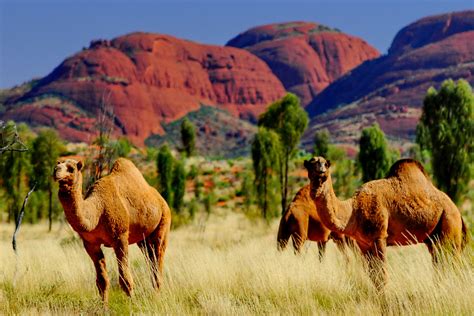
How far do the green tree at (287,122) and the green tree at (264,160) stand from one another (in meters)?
0.35

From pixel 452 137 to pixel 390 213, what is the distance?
728 inches

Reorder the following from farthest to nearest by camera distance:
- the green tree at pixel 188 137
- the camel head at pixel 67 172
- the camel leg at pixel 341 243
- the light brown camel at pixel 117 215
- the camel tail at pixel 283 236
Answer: the green tree at pixel 188 137
the camel tail at pixel 283 236
the camel leg at pixel 341 243
the light brown camel at pixel 117 215
the camel head at pixel 67 172

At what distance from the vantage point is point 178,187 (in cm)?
3366

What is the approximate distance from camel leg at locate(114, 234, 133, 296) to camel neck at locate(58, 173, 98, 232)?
445 millimetres

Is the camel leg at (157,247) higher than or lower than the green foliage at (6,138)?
lower

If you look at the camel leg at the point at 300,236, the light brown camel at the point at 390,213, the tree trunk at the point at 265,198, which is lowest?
the tree trunk at the point at 265,198

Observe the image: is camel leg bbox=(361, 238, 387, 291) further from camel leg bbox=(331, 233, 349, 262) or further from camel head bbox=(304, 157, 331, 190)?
camel leg bbox=(331, 233, 349, 262)

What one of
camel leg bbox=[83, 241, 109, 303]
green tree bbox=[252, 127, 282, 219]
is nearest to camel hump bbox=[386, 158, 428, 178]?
camel leg bbox=[83, 241, 109, 303]

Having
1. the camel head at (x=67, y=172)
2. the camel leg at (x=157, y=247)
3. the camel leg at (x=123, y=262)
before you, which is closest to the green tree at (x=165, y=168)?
the camel leg at (x=157, y=247)

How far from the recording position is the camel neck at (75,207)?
6.19 metres

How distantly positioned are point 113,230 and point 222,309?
1526mm

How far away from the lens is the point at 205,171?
189ft

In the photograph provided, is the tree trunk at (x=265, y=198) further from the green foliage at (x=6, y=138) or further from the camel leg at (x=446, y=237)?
the camel leg at (x=446, y=237)

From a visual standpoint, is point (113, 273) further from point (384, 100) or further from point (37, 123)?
point (384, 100)
